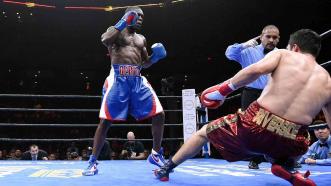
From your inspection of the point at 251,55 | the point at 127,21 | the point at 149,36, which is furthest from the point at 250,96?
the point at 149,36

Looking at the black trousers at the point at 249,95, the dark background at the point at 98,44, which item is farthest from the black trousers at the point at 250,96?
the dark background at the point at 98,44

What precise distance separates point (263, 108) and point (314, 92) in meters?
0.21

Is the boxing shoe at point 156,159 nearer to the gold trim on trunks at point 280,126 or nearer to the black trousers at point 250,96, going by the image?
the black trousers at point 250,96

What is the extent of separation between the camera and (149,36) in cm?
1070

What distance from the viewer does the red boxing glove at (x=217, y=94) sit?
1.64 metres

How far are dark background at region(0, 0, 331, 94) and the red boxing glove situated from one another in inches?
272

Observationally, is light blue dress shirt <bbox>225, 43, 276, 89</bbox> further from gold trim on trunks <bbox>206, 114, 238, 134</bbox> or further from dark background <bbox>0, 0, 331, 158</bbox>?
dark background <bbox>0, 0, 331, 158</bbox>

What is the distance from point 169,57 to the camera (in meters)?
11.5

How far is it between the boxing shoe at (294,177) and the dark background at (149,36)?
713 centimetres

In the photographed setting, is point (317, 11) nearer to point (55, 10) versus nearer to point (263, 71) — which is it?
point (55, 10)

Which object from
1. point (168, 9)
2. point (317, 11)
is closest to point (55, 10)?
point (168, 9)

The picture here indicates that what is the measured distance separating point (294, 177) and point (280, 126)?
0.68ft

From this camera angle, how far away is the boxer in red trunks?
5.15 ft

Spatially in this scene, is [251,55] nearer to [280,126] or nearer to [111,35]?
[111,35]
